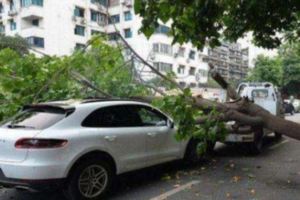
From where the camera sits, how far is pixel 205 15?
204 inches

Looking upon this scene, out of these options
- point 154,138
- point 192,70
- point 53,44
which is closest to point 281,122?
point 154,138

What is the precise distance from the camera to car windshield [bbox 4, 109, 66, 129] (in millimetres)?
6246

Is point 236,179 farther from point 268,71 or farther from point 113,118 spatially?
point 268,71

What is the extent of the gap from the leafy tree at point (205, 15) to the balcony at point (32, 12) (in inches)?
1566

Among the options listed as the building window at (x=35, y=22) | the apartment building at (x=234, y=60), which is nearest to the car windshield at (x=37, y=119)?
the building window at (x=35, y=22)

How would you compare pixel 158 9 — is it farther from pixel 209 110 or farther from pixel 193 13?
pixel 209 110

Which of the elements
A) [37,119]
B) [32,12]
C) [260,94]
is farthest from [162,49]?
[37,119]

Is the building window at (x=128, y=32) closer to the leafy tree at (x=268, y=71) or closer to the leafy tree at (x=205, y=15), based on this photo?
the leafy tree at (x=268, y=71)

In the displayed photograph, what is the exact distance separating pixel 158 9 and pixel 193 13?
643 millimetres

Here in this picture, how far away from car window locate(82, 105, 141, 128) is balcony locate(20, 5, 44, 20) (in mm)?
40250

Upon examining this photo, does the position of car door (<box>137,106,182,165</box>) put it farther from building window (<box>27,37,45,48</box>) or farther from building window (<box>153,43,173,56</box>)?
building window (<box>153,43,173,56</box>)

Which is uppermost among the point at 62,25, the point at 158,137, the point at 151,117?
the point at 62,25

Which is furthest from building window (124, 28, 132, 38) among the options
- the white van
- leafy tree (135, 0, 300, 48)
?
leafy tree (135, 0, 300, 48)

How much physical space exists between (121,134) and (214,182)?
2076 mm
